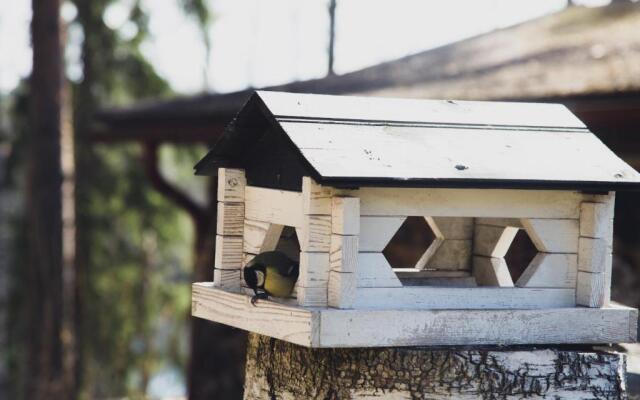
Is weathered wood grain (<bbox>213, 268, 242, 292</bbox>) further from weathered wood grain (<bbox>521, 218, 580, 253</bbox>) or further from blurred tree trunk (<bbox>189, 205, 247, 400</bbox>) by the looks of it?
blurred tree trunk (<bbox>189, 205, 247, 400</bbox>)

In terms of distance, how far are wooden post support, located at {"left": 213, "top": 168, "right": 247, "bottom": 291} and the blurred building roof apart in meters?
2.87

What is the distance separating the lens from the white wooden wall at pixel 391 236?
2.90 metres

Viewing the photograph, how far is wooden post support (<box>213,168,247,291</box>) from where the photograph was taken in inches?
134

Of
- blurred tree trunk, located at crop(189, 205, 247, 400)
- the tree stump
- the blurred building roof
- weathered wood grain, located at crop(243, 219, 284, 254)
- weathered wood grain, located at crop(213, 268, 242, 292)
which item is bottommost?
blurred tree trunk, located at crop(189, 205, 247, 400)

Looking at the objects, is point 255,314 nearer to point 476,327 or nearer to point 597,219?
point 476,327

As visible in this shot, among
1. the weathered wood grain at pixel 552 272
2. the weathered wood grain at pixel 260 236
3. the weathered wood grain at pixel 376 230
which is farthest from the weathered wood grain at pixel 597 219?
the weathered wood grain at pixel 260 236

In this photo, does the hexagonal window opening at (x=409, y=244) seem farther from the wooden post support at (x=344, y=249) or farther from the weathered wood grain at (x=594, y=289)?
the wooden post support at (x=344, y=249)

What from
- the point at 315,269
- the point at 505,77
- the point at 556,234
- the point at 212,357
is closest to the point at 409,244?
the point at 505,77

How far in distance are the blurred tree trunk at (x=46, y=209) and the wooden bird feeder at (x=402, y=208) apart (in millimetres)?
6650

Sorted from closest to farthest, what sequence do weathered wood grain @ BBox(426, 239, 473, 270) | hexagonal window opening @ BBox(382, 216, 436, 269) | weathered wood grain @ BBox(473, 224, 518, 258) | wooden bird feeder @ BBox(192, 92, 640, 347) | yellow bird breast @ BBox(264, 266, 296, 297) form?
wooden bird feeder @ BBox(192, 92, 640, 347), yellow bird breast @ BBox(264, 266, 296, 297), weathered wood grain @ BBox(473, 224, 518, 258), weathered wood grain @ BBox(426, 239, 473, 270), hexagonal window opening @ BBox(382, 216, 436, 269)

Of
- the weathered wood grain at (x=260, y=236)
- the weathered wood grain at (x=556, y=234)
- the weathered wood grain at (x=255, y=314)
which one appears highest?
the weathered wood grain at (x=556, y=234)

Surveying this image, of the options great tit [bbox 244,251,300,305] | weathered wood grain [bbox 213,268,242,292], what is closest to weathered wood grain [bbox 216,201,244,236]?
weathered wood grain [bbox 213,268,242,292]

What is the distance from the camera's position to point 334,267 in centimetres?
290

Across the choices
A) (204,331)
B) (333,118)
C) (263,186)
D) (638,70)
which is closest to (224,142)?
(263,186)
